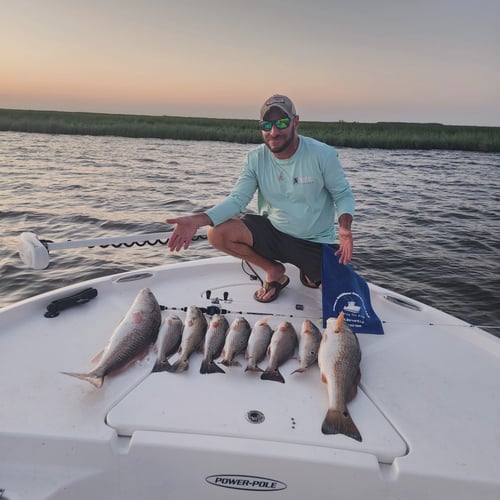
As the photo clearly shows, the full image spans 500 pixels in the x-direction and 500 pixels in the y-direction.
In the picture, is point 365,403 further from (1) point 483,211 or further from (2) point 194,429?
(1) point 483,211

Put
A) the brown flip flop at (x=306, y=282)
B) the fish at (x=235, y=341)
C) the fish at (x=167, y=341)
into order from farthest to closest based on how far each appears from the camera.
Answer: the brown flip flop at (x=306, y=282) < the fish at (x=235, y=341) < the fish at (x=167, y=341)

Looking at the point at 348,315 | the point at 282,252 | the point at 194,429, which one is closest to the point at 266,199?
the point at 282,252

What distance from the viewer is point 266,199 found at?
4887mm

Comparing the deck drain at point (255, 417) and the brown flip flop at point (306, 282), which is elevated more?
the brown flip flop at point (306, 282)

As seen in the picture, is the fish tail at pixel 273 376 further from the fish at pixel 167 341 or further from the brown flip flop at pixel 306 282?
the brown flip flop at pixel 306 282

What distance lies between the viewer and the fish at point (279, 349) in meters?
3.17

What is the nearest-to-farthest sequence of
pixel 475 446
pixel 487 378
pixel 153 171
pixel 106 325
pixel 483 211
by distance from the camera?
pixel 475 446 → pixel 487 378 → pixel 106 325 → pixel 483 211 → pixel 153 171

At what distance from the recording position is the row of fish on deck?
306cm

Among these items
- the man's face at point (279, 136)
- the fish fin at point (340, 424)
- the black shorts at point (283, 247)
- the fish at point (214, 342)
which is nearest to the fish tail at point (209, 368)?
the fish at point (214, 342)

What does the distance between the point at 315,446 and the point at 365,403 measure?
645 millimetres

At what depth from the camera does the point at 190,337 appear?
352 cm

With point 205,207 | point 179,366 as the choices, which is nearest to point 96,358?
point 179,366

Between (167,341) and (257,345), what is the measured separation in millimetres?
732

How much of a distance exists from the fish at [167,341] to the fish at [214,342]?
25 centimetres
